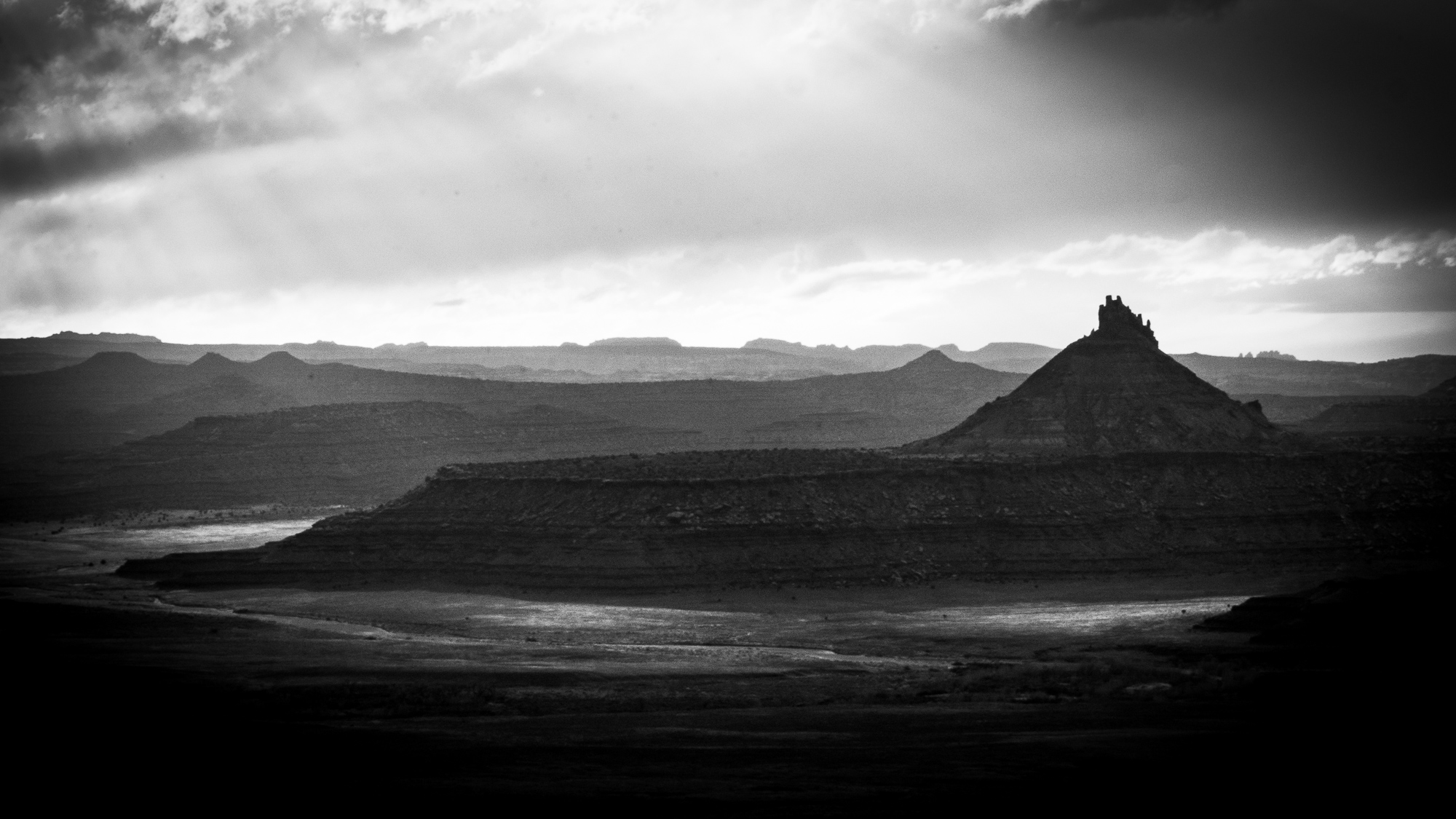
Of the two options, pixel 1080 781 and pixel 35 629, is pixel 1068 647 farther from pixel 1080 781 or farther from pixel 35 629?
pixel 35 629

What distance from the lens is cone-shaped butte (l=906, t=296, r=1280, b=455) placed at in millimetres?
98750

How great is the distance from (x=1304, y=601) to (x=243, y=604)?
50.1m

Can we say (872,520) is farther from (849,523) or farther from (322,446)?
(322,446)

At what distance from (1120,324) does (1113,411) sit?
324 inches

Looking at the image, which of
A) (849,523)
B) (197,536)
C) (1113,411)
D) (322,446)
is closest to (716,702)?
(849,523)

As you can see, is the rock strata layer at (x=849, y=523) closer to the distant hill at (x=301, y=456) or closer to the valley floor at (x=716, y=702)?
the valley floor at (x=716, y=702)

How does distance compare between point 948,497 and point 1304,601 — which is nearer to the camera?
point 1304,601

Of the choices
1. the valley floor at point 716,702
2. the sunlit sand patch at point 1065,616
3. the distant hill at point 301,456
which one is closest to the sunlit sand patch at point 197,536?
the distant hill at point 301,456

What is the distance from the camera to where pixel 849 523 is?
87312mm

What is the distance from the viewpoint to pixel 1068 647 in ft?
207

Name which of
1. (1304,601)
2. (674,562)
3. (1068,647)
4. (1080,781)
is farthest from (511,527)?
(1080,781)

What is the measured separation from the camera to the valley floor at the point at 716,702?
41.1 meters

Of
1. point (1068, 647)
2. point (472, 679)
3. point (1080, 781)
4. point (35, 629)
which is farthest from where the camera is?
point (35, 629)

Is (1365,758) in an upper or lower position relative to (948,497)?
lower
